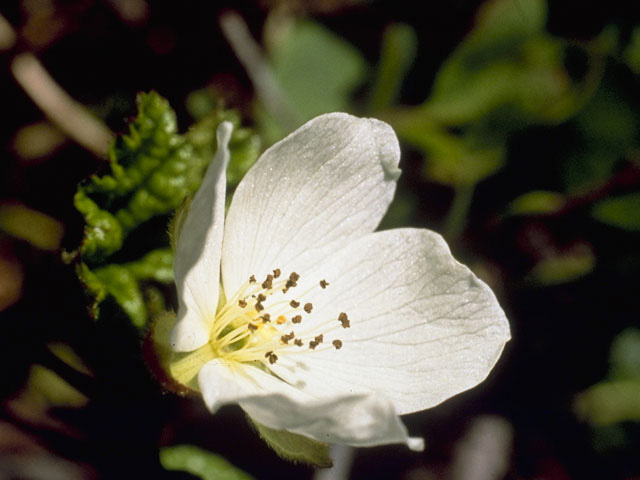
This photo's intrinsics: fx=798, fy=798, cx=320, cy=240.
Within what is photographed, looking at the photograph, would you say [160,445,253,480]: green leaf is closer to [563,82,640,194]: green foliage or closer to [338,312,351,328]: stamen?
[338,312,351,328]: stamen

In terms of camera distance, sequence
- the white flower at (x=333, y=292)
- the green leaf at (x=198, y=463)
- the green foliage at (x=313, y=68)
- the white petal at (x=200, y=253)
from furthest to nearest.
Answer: the green foliage at (x=313, y=68) → the green leaf at (x=198, y=463) → the white flower at (x=333, y=292) → the white petal at (x=200, y=253)

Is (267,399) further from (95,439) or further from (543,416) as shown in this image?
(543,416)

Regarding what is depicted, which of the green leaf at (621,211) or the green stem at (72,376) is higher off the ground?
the green stem at (72,376)

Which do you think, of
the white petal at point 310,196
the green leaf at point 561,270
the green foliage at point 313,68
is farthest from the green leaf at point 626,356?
the white petal at point 310,196

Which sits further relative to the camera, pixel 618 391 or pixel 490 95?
pixel 490 95

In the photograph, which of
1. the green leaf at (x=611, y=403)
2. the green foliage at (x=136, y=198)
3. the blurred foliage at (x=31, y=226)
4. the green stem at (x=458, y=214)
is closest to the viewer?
the green foliage at (x=136, y=198)

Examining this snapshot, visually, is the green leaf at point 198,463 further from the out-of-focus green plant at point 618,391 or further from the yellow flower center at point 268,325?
the out-of-focus green plant at point 618,391

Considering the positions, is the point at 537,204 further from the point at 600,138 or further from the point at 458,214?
the point at 600,138

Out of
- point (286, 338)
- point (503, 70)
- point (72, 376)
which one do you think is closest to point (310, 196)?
point (286, 338)
